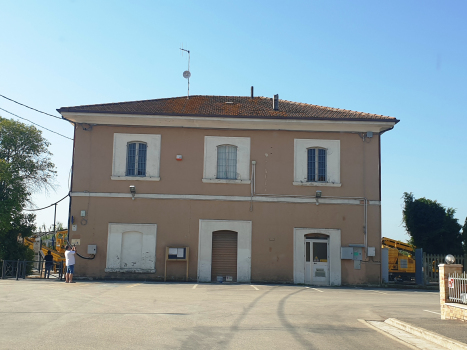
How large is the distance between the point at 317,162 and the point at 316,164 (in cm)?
10

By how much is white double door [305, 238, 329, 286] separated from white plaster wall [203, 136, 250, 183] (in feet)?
13.9

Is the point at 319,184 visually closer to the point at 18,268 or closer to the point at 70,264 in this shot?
the point at 70,264

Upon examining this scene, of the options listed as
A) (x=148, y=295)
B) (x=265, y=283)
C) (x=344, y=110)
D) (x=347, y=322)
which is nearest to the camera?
(x=347, y=322)

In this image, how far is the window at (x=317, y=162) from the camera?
75.3 feet

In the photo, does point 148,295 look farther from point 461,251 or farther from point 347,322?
point 461,251

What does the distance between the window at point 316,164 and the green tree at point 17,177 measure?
1494 cm

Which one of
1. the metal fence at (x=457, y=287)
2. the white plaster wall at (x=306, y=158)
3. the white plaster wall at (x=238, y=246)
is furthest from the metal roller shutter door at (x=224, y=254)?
the metal fence at (x=457, y=287)

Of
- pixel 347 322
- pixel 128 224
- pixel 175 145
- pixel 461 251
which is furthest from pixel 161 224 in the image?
pixel 461 251

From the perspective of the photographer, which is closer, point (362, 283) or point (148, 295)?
point (148, 295)

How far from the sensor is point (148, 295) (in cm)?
1518

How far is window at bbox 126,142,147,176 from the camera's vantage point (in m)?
22.8

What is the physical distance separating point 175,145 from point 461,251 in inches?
655

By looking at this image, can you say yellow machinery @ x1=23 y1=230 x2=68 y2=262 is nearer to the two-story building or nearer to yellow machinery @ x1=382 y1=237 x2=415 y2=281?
the two-story building

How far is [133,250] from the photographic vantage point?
22.4 m
